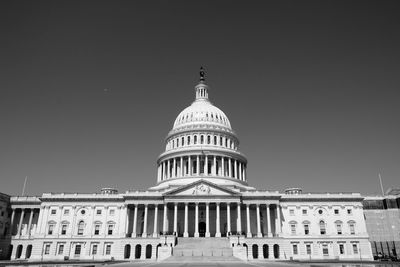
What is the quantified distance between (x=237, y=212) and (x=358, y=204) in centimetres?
2981

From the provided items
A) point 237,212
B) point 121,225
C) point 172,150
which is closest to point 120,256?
point 121,225

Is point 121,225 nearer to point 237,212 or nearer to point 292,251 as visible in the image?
point 237,212

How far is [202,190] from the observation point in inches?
3359

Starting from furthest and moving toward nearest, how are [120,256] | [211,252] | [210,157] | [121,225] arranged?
A: [210,157], [121,225], [120,256], [211,252]

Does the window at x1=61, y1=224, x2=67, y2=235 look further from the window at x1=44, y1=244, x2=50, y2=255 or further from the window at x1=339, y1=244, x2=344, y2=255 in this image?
the window at x1=339, y1=244, x2=344, y2=255

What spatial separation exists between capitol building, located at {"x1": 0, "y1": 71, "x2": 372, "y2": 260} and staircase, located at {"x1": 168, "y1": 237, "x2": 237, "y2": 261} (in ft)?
7.73

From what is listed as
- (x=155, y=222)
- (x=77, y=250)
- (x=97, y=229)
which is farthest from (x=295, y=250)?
(x=77, y=250)

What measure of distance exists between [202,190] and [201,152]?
61.0ft

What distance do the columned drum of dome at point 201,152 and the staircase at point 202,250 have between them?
73.9ft

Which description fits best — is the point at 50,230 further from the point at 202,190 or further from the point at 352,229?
the point at 352,229

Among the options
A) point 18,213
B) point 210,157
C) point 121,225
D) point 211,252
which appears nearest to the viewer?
point 211,252

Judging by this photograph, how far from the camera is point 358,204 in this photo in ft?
290

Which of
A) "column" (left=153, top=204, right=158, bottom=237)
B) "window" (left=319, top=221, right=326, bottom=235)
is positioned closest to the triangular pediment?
"column" (left=153, top=204, right=158, bottom=237)

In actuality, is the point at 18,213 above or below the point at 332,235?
above
